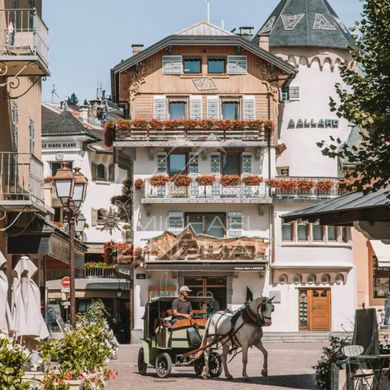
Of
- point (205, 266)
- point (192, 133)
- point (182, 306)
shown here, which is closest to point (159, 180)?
point (192, 133)

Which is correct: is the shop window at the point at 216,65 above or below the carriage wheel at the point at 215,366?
above

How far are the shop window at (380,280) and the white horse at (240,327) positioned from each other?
36.8 m

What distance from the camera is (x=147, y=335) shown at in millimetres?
27578

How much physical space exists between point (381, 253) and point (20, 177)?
3729cm

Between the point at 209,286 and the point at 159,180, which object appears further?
the point at 209,286

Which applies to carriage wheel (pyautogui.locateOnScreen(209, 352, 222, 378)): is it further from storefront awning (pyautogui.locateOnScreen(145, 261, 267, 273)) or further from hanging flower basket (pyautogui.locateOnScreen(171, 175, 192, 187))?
hanging flower basket (pyautogui.locateOnScreen(171, 175, 192, 187))

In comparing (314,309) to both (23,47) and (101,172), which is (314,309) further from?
(23,47)

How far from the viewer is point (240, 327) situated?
25.7m

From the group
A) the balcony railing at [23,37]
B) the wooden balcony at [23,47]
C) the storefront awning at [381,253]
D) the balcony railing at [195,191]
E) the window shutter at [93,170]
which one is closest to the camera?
the wooden balcony at [23,47]

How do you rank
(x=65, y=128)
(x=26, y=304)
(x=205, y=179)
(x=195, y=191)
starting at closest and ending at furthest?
(x=26, y=304) → (x=205, y=179) → (x=195, y=191) → (x=65, y=128)

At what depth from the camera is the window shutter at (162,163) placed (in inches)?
2347

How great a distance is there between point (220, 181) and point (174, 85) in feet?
16.6

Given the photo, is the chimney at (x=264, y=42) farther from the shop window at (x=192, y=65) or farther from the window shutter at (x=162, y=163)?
the window shutter at (x=162, y=163)

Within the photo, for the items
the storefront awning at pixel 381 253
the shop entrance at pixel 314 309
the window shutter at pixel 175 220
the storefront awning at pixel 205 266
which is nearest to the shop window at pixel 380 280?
the storefront awning at pixel 381 253
